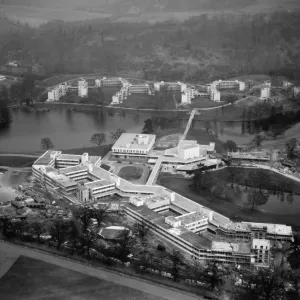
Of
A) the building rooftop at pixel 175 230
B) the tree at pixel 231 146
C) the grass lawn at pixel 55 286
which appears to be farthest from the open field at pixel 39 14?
the grass lawn at pixel 55 286

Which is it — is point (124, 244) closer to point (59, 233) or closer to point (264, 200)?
point (59, 233)

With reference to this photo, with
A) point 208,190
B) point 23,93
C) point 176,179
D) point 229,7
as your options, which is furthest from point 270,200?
point 229,7

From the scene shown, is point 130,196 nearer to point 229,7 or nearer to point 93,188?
point 93,188

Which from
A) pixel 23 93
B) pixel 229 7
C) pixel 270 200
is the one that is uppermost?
pixel 229 7

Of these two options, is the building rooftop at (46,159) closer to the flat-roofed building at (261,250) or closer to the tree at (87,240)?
the tree at (87,240)

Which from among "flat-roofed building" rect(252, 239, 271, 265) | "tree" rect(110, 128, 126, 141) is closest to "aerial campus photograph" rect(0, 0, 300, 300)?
"flat-roofed building" rect(252, 239, 271, 265)

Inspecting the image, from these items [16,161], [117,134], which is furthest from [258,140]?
[16,161]
